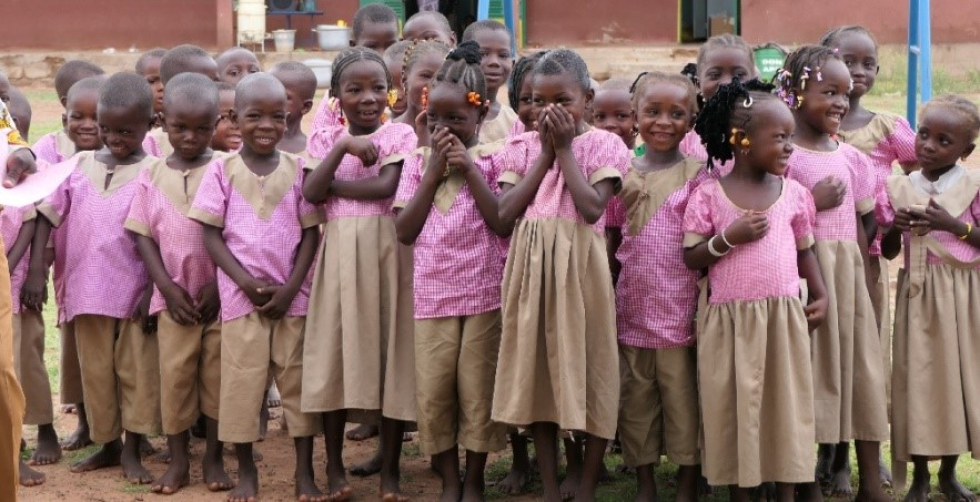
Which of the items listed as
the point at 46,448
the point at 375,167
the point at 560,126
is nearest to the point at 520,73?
the point at 560,126

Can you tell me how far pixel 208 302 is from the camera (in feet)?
16.2

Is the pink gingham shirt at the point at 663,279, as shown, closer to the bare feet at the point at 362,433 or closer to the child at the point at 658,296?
the child at the point at 658,296

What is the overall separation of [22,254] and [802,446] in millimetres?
2901

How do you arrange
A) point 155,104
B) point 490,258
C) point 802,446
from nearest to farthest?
point 802,446
point 490,258
point 155,104

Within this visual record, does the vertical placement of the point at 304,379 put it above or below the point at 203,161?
below

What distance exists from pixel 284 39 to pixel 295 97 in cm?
1121

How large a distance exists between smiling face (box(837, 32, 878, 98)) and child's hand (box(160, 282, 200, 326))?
2654mm

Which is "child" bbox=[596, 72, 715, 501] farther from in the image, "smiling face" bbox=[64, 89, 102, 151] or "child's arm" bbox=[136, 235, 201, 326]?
"smiling face" bbox=[64, 89, 102, 151]

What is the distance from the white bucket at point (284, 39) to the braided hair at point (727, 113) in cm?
1259

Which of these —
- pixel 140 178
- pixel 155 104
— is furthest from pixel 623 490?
pixel 155 104

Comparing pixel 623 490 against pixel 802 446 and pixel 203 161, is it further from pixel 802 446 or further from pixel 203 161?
pixel 203 161

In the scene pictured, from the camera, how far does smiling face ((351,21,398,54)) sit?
21.0 feet

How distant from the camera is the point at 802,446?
14.3 ft

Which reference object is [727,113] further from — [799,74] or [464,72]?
[464,72]
